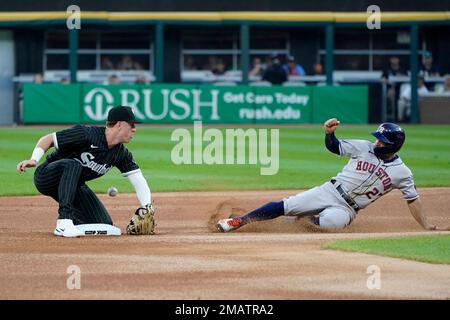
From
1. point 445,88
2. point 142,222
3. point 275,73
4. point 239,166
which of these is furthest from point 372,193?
point 445,88

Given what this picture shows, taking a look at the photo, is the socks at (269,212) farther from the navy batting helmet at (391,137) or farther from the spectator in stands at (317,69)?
the spectator in stands at (317,69)

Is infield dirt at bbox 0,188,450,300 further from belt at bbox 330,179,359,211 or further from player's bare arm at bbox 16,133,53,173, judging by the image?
player's bare arm at bbox 16,133,53,173

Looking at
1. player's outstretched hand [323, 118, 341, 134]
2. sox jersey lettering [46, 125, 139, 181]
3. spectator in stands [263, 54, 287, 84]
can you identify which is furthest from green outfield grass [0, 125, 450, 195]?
player's outstretched hand [323, 118, 341, 134]

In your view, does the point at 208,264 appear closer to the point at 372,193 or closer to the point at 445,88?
the point at 372,193

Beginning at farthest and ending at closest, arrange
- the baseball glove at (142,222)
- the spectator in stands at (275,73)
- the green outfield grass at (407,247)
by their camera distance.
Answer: the spectator in stands at (275,73)
the baseball glove at (142,222)
the green outfield grass at (407,247)

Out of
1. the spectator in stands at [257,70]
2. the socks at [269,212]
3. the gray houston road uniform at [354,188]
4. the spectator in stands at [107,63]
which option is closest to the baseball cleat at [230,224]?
the socks at [269,212]
